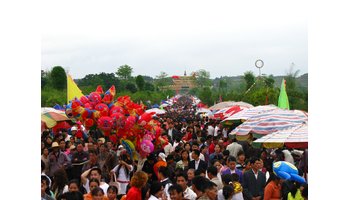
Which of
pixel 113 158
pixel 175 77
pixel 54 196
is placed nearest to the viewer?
pixel 54 196

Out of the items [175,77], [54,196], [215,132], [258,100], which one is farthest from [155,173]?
[175,77]

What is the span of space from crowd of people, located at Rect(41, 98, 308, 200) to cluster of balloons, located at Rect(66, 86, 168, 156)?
262mm

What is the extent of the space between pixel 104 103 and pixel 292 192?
495 centimetres

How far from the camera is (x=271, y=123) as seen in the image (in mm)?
10789

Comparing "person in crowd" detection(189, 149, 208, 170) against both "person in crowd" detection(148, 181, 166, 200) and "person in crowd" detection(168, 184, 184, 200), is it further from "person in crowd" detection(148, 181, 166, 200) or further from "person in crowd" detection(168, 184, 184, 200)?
"person in crowd" detection(168, 184, 184, 200)

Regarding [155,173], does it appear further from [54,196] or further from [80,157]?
[54,196]

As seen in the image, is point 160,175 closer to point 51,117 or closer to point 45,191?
point 45,191

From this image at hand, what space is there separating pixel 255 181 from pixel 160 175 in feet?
4.95

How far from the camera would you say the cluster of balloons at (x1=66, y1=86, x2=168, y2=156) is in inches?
391

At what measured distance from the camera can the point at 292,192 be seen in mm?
6707

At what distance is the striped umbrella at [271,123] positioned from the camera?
34.9 feet

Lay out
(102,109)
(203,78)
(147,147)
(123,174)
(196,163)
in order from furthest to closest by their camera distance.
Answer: (203,78) → (102,109) → (147,147) → (196,163) → (123,174)

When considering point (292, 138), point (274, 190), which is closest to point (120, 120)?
point (292, 138)

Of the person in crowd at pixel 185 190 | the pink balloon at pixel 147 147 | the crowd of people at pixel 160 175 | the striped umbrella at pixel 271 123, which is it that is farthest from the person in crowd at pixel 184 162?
the person in crowd at pixel 185 190
